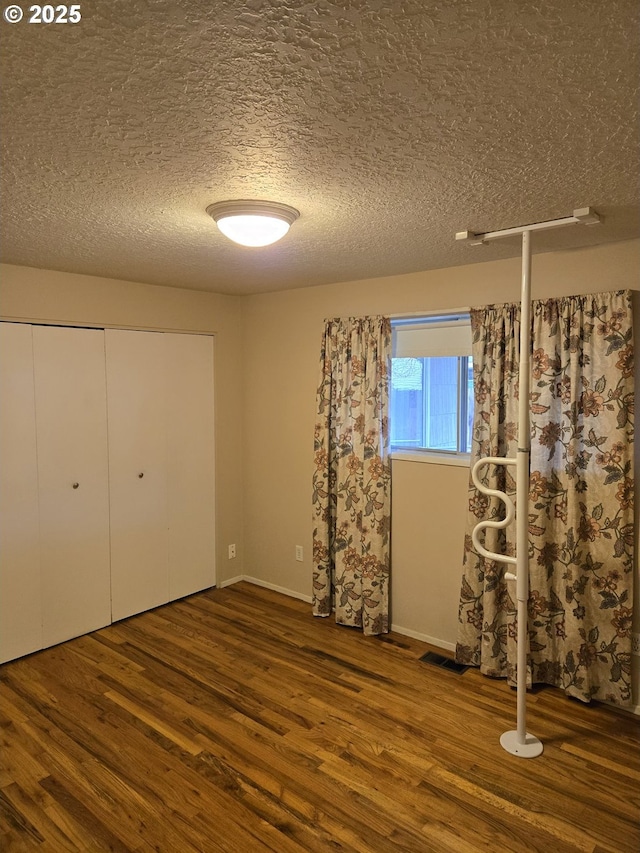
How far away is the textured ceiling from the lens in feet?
3.46

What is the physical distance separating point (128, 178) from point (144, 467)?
2.48 meters

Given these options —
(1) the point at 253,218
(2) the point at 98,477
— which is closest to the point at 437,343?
(1) the point at 253,218

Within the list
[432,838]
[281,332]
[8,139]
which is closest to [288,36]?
[8,139]

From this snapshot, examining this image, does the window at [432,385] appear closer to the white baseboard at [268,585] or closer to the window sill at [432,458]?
the window sill at [432,458]

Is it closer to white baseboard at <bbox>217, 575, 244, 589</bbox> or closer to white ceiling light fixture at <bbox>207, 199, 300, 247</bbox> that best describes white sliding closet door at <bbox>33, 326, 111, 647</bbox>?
white baseboard at <bbox>217, 575, 244, 589</bbox>

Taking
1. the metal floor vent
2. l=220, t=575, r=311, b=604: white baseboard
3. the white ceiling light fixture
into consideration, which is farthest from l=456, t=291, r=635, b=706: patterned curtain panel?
l=220, t=575, r=311, b=604: white baseboard

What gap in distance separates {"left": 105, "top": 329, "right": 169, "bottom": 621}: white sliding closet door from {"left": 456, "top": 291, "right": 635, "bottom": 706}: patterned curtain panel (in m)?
2.25

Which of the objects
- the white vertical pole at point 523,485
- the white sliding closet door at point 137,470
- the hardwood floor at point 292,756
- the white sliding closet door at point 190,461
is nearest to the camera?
the hardwood floor at point 292,756

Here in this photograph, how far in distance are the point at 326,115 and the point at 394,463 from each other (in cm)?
254

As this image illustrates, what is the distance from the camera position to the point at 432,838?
205cm

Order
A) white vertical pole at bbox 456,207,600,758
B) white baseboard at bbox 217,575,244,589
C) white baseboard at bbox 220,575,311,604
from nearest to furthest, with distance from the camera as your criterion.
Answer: white vertical pole at bbox 456,207,600,758 → white baseboard at bbox 220,575,311,604 → white baseboard at bbox 217,575,244,589

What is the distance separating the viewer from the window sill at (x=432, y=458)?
340 centimetres

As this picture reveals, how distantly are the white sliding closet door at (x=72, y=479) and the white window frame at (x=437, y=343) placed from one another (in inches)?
77.9

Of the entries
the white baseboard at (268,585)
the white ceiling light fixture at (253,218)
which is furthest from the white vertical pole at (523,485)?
the white baseboard at (268,585)
